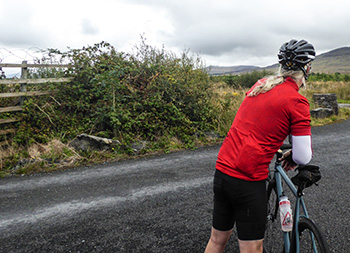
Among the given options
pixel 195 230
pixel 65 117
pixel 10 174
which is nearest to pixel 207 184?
pixel 195 230

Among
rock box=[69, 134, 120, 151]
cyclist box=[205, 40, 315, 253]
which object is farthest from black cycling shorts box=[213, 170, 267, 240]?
rock box=[69, 134, 120, 151]

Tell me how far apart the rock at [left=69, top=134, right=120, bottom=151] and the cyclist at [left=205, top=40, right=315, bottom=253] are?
5.68m

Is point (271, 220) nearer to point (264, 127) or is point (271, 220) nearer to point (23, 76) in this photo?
point (264, 127)

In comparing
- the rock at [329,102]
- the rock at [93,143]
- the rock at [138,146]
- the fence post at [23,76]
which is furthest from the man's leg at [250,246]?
the rock at [329,102]

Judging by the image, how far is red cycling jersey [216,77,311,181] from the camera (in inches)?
72.2

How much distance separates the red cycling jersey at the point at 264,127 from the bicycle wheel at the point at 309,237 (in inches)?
19.7

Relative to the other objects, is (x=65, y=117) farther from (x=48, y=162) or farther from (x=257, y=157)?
(x=257, y=157)

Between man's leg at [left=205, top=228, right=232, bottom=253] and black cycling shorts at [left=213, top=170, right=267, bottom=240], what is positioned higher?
black cycling shorts at [left=213, top=170, right=267, bottom=240]

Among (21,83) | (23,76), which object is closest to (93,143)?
(21,83)

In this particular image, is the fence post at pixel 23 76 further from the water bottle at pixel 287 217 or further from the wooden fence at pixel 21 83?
the water bottle at pixel 287 217

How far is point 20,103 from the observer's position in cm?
805

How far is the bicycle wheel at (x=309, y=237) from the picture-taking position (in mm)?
1861

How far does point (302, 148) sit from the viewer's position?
1874 millimetres

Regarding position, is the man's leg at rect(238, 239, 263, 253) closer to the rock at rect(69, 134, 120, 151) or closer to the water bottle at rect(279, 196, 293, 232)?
the water bottle at rect(279, 196, 293, 232)
